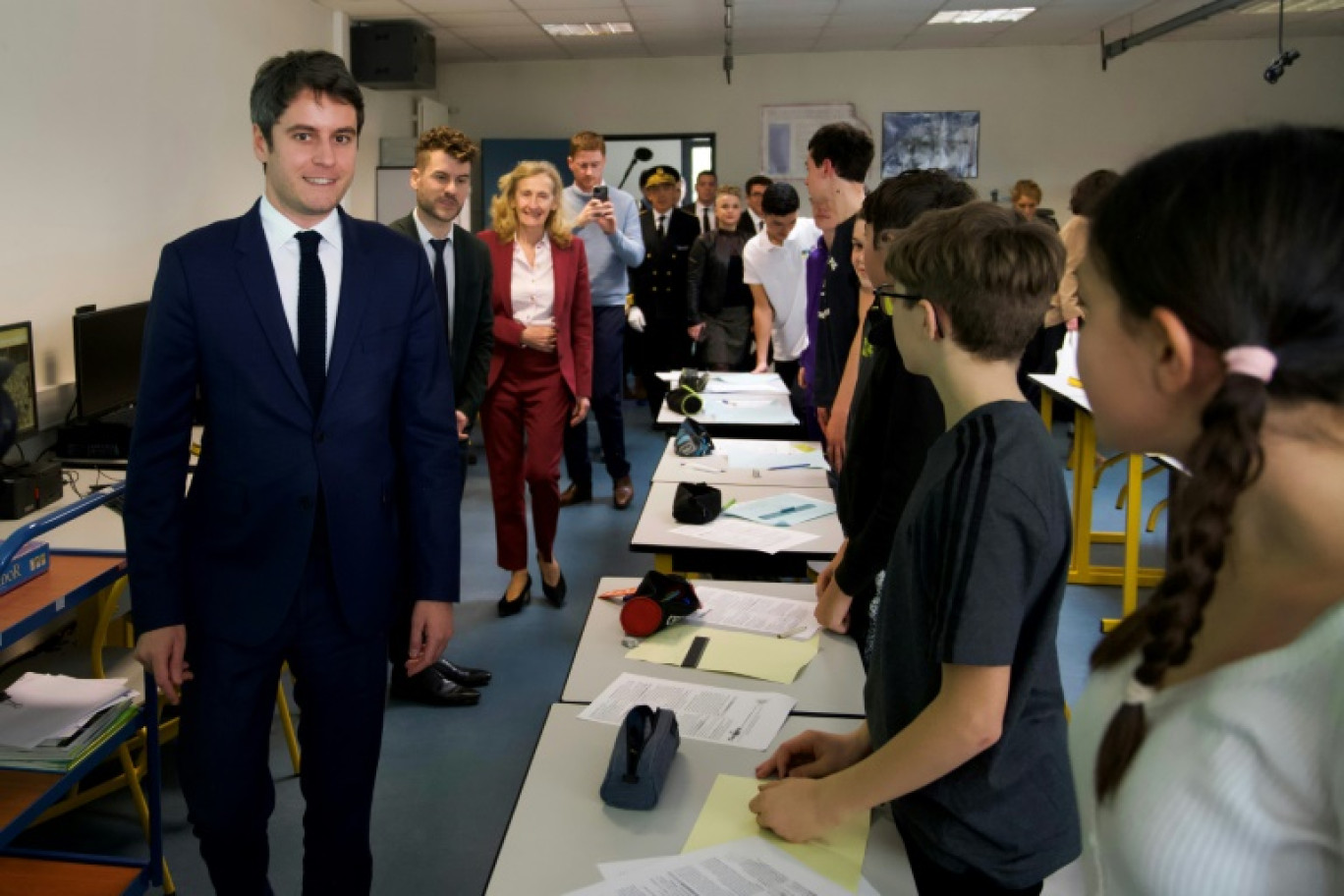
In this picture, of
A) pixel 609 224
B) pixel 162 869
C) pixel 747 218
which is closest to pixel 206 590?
pixel 162 869

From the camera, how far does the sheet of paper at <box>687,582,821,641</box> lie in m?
1.99

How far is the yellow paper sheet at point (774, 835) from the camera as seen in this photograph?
1261mm

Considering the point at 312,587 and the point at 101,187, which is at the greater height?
the point at 101,187

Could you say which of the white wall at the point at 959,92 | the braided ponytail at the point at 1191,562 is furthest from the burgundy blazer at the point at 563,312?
the white wall at the point at 959,92

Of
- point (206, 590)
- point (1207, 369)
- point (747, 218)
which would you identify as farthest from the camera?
point (747, 218)

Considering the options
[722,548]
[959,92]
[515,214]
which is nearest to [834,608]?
[722,548]

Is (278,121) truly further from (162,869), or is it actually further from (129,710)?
(162,869)

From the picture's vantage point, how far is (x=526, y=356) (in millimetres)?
3982

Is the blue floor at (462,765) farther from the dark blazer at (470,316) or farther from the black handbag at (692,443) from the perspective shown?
the dark blazer at (470,316)

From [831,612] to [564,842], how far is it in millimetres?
769

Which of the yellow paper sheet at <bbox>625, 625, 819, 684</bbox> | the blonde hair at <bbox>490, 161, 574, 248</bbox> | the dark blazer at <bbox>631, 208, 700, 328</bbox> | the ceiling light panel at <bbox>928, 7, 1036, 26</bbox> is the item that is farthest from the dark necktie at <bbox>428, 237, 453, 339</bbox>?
the ceiling light panel at <bbox>928, 7, 1036, 26</bbox>

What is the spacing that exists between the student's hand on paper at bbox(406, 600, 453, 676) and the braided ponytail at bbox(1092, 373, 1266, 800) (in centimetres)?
136

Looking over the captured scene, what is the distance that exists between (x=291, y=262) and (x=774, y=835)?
1.22 meters

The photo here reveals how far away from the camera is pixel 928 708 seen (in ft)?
3.96
